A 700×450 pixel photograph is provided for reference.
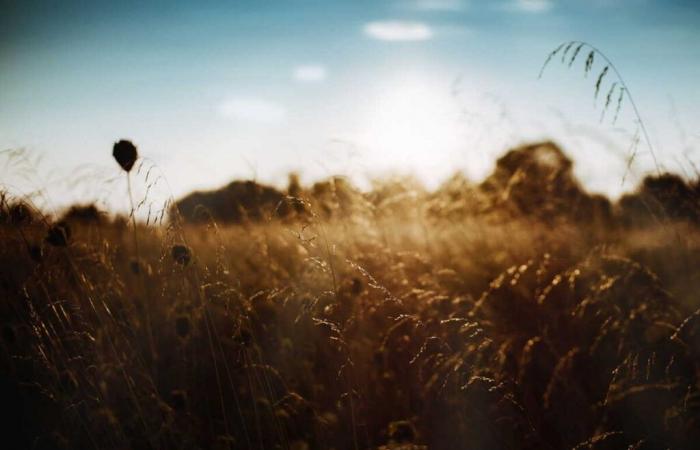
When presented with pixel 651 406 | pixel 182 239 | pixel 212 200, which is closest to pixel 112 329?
pixel 182 239

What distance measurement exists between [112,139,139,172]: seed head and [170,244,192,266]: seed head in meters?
0.46

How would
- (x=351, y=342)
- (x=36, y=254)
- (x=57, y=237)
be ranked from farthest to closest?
(x=351, y=342), (x=36, y=254), (x=57, y=237)

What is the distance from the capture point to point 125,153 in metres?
2.42

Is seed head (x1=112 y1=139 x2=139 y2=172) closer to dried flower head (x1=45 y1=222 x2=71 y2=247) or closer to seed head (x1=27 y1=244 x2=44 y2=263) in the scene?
dried flower head (x1=45 y1=222 x2=71 y2=247)

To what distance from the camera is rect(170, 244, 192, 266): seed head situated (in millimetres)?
2281

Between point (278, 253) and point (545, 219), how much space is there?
10.0ft

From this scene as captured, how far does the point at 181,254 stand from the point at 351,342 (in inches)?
53.0

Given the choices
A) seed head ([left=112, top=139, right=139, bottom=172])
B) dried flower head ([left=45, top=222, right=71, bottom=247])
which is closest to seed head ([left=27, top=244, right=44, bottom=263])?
dried flower head ([left=45, top=222, right=71, bottom=247])

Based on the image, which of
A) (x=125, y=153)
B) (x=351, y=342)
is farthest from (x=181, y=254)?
(x=351, y=342)

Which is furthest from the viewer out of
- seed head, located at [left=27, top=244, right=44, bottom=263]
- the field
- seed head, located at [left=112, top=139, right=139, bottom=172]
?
seed head, located at [left=27, top=244, right=44, bottom=263]

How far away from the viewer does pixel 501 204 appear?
5441mm

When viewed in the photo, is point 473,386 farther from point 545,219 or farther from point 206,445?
point 545,219

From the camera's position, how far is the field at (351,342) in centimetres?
224

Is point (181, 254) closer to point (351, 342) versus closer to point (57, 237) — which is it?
point (57, 237)
